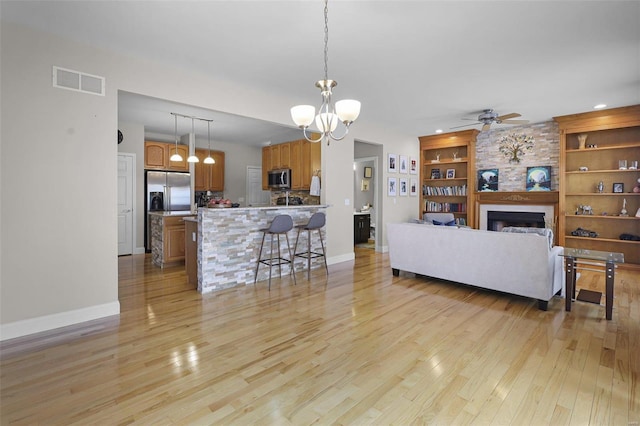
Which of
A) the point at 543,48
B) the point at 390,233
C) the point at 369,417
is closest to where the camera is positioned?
the point at 369,417

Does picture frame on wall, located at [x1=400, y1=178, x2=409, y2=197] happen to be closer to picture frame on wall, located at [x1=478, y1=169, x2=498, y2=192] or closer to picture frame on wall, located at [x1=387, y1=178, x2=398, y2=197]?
picture frame on wall, located at [x1=387, y1=178, x2=398, y2=197]

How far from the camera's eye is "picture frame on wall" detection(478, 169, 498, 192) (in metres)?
6.87

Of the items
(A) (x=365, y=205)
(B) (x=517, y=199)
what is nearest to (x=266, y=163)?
(A) (x=365, y=205)

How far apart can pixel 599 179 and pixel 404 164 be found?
3.56 meters

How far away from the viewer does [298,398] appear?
193 centimetres

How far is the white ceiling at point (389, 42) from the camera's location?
8.23 feet

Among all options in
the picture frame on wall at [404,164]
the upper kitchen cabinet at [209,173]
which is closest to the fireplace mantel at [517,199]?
the picture frame on wall at [404,164]

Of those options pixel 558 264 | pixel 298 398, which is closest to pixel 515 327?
pixel 558 264

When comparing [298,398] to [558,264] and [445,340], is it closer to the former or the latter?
[445,340]

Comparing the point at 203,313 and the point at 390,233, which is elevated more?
the point at 390,233

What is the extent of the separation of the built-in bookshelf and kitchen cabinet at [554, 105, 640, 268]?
169 centimetres

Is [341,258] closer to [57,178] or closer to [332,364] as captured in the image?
[332,364]

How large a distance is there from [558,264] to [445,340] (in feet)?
6.62

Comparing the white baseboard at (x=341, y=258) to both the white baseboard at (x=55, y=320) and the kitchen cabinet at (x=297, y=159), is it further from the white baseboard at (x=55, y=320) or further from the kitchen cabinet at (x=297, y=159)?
the white baseboard at (x=55, y=320)
